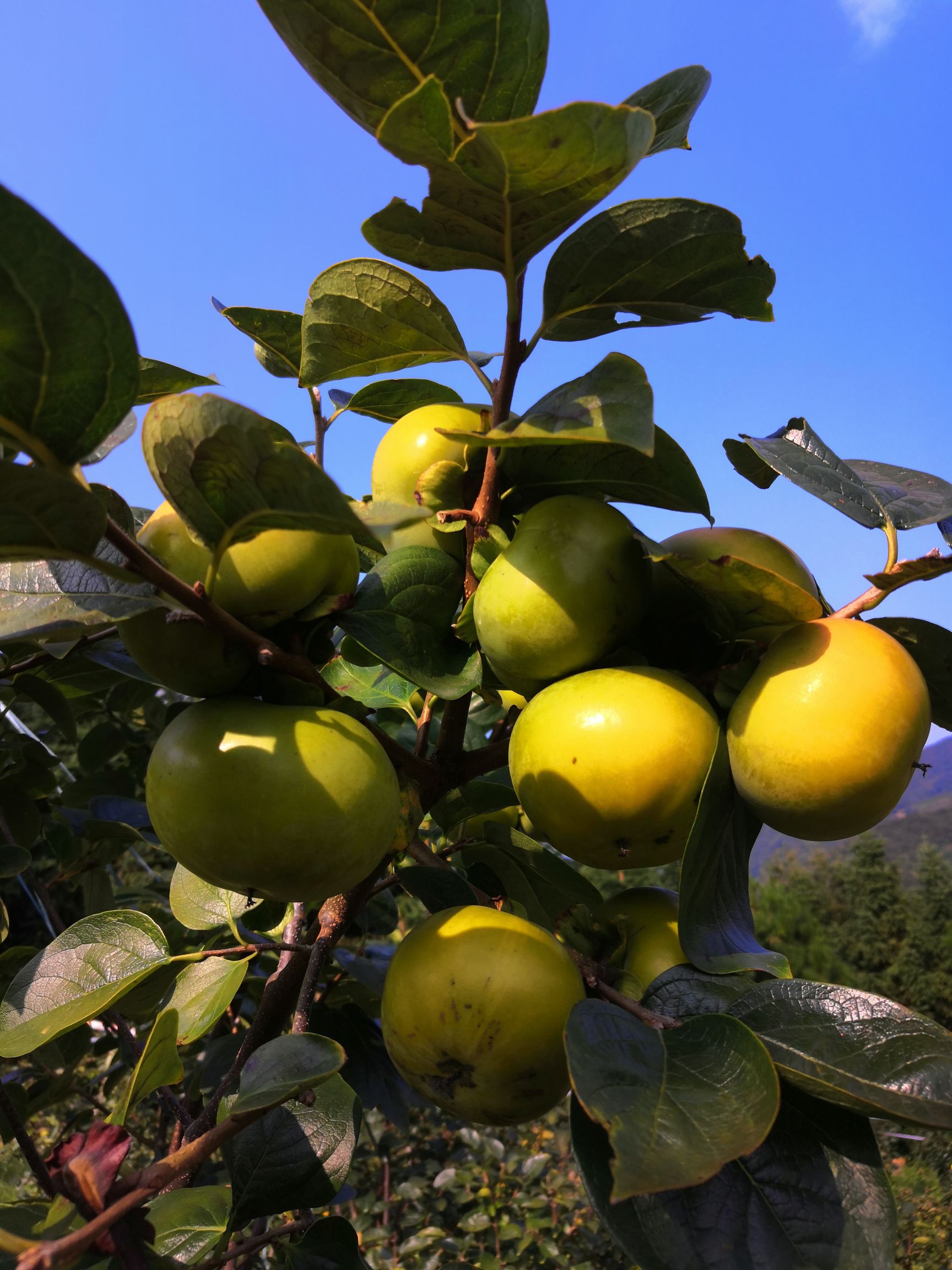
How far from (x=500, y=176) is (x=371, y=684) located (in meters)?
0.66

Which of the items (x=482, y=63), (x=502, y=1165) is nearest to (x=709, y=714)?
(x=482, y=63)

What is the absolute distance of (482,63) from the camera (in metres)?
0.75

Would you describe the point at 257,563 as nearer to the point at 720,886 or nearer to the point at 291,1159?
the point at 720,886

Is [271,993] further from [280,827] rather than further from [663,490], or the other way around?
[663,490]

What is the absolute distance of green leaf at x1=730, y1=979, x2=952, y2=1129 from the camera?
2.13ft

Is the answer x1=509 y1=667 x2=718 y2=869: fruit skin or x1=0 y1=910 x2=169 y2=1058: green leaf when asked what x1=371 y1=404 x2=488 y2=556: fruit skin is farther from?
x1=0 y1=910 x2=169 y2=1058: green leaf

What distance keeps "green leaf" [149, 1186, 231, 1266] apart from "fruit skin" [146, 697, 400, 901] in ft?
1.28

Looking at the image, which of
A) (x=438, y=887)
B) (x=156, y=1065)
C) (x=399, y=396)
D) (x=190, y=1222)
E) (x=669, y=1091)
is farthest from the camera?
(x=399, y=396)

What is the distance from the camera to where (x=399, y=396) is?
110cm

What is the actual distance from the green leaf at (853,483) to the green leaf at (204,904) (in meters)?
0.87

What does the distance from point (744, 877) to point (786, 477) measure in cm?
40

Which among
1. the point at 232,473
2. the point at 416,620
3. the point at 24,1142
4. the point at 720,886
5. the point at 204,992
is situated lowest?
the point at 24,1142

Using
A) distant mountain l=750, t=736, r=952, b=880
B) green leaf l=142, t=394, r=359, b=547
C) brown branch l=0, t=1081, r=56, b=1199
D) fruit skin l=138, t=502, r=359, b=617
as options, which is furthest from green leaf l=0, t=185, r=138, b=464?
distant mountain l=750, t=736, r=952, b=880

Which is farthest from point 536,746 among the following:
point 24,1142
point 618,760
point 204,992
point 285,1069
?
point 24,1142
